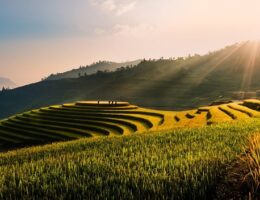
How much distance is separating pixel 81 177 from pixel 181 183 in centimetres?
376

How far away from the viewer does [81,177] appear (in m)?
13.2

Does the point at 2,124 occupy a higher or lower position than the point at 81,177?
lower

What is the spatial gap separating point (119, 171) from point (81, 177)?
1.41 metres

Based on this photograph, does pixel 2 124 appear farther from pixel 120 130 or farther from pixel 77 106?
pixel 120 130

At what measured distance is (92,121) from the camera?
2933 inches

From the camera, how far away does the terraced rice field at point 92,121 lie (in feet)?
209

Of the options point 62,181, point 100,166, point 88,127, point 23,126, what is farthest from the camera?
point 23,126

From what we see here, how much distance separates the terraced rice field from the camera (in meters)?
63.8

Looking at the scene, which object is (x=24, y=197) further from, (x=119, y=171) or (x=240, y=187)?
(x=240, y=187)

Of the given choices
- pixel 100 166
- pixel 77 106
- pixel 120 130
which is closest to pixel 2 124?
pixel 77 106

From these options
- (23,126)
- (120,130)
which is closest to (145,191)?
(120,130)

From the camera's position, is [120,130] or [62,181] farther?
[120,130]

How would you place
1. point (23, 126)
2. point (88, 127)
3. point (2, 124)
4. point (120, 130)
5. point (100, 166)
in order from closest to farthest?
point (100, 166) → point (120, 130) → point (88, 127) → point (23, 126) → point (2, 124)

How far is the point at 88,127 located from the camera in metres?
70.7
